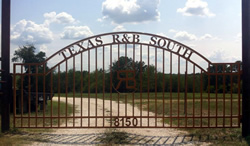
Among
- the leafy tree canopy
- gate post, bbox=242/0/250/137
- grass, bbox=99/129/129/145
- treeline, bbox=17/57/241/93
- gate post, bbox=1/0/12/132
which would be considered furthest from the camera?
the leafy tree canopy

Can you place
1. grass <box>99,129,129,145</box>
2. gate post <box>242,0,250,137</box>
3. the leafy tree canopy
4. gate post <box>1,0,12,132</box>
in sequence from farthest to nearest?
the leafy tree canopy, gate post <box>1,0,12,132</box>, gate post <box>242,0,250,137</box>, grass <box>99,129,129,145</box>

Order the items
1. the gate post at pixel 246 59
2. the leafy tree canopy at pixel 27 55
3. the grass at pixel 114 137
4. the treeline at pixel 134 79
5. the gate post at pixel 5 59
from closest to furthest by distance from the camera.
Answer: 1. the grass at pixel 114 137
2. the gate post at pixel 246 59
3. the treeline at pixel 134 79
4. the gate post at pixel 5 59
5. the leafy tree canopy at pixel 27 55

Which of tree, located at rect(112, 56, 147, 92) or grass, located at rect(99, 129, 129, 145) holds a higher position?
tree, located at rect(112, 56, 147, 92)

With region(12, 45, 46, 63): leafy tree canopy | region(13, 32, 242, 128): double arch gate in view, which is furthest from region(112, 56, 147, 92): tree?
region(12, 45, 46, 63): leafy tree canopy

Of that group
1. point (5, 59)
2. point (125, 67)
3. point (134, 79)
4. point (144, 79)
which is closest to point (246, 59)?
point (134, 79)

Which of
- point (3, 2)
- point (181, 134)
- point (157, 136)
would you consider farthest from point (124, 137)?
point (3, 2)

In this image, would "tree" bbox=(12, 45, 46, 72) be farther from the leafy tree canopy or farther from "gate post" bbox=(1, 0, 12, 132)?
"gate post" bbox=(1, 0, 12, 132)

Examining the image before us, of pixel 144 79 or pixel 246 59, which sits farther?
pixel 144 79

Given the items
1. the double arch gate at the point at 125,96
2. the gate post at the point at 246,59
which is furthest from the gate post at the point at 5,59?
the gate post at the point at 246,59

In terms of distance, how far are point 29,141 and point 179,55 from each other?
3937 mm

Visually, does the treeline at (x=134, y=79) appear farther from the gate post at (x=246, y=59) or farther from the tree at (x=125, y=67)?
the gate post at (x=246, y=59)

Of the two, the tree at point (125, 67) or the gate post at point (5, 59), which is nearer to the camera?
the tree at point (125, 67)

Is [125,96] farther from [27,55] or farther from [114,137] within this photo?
[27,55]

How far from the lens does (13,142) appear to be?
632 centimetres
